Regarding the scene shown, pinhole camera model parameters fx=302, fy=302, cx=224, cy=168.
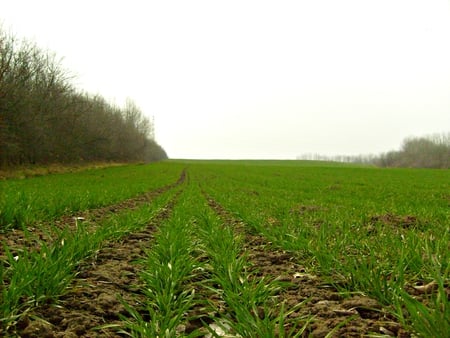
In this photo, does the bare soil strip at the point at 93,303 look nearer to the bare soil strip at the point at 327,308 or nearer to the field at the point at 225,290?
the field at the point at 225,290

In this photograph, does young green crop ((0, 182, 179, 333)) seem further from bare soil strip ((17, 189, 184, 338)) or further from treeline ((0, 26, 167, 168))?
treeline ((0, 26, 167, 168))

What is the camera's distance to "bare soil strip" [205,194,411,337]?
2.01 metres

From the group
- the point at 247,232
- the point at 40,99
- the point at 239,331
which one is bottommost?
the point at 247,232

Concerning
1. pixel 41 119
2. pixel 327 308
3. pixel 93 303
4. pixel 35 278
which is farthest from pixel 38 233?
pixel 41 119

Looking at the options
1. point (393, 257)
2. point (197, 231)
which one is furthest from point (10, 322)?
point (197, 231)

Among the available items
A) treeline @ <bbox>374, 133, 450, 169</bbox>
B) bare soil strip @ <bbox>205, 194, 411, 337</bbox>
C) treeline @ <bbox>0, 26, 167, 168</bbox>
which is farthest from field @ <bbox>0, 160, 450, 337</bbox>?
treeline @ <bbox>374, 133, 450, 169</bbox>

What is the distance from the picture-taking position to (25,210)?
5.87 metres

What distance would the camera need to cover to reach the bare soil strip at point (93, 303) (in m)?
2.15

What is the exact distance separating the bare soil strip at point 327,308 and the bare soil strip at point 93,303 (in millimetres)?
1396

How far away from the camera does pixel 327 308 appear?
7.91ft

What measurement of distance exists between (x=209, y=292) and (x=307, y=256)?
1525 mm

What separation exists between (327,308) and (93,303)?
6.44 feet

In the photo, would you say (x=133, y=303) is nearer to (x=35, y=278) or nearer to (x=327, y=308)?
(x=35, y=278)

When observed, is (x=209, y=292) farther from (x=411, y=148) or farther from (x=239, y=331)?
(x=411, y=148)
